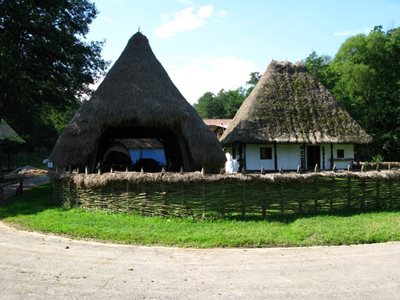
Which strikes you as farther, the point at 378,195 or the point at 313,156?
the point at 313,156

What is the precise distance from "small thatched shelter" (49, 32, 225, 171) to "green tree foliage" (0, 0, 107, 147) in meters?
4.78

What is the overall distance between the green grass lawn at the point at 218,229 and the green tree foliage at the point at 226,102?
202 ft

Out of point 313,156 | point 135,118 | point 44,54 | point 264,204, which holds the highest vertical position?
point 44,54

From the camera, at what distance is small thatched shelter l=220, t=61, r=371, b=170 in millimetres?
28609

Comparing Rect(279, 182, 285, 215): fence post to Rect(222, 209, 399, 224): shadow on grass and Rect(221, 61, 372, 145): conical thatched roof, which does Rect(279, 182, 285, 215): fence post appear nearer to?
Rect(222, 209, 399, 224): shadow on grass

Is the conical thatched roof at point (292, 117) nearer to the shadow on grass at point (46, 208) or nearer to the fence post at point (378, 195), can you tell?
the shadow on grass at point (46, 208)

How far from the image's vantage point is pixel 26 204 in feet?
54.1

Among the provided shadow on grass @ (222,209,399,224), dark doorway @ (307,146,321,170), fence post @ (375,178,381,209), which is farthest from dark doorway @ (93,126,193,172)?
fence post @ (375,178,381,209)

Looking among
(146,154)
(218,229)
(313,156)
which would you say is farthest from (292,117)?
(146,154)

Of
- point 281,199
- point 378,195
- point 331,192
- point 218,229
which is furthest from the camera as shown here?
point 378,195

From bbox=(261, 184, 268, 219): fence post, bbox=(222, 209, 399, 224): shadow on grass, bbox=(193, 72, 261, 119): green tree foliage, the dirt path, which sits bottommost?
the dirt path

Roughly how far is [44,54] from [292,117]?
50.7 ft

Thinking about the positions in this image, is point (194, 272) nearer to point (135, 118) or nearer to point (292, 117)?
point (135, 118)

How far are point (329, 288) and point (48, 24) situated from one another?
2029cm
